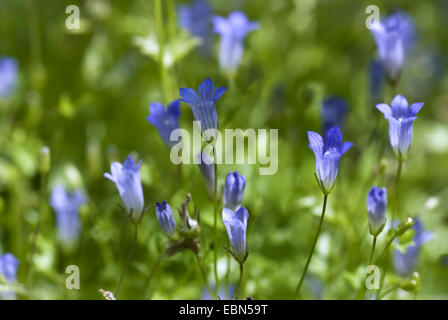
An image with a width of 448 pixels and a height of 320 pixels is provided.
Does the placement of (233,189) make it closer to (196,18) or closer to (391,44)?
(391,44)

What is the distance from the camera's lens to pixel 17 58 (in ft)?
6.48

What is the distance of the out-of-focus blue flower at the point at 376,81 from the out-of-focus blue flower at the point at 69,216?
825 millimetres

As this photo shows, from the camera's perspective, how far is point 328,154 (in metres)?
0.98

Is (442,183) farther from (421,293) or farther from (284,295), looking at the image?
(284,295)

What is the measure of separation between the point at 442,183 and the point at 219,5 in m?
1.08

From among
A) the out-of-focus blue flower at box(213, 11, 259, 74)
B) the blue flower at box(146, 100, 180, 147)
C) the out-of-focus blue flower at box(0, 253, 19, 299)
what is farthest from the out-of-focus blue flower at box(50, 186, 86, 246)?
the out-of-focus blue flower at box(213, 11, 259, 74)

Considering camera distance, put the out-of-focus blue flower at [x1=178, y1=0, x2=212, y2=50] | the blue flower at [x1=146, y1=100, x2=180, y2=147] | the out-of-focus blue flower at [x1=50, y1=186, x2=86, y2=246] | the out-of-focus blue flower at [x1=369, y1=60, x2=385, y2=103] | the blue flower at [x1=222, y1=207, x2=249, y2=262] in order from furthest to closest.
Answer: the out-of-focus blue flower at [x1=178, y1=0, x2=212, y2=50] < the out-of-focus blue flower at [x1=369, y1=60, x2=385, y2=103] < the out-of-focus blue flower at [x1=50, y1=186, x2=86, y2=246] < the blue flower at [x1=146, y1=100, x2=180, y2=147] < the blue flower at [x1=222, y1=207, x2=249, y2=262]

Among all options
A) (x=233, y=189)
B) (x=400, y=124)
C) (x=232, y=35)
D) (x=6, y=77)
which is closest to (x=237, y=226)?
(x=233, y=189)

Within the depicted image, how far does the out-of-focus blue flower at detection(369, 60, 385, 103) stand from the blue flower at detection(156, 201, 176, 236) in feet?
2.55

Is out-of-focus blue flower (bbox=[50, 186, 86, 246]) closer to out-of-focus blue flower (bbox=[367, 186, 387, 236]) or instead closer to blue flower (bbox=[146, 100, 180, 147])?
blue flower (bbox=[146, 100, 180, 147])

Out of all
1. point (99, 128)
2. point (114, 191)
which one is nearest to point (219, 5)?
point (99, 128)

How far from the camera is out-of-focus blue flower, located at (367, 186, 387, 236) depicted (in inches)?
39.4

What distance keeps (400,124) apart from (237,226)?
360mm

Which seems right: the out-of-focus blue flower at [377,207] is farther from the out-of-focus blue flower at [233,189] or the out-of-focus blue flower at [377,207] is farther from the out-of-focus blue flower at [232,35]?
the out-of-focus blue flower at [232,35]
